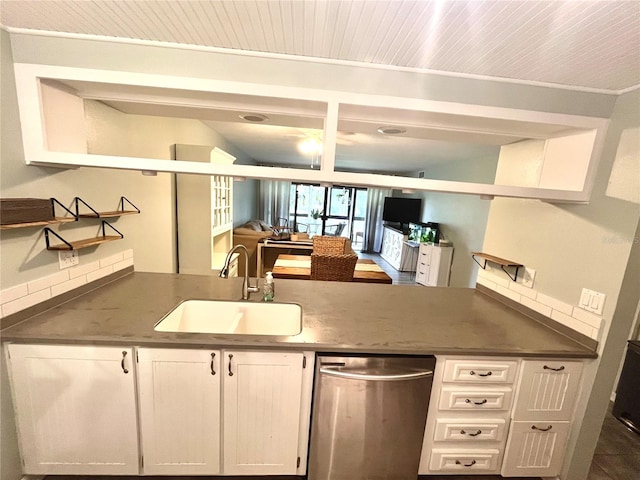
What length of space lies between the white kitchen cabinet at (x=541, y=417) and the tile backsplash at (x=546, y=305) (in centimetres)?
20

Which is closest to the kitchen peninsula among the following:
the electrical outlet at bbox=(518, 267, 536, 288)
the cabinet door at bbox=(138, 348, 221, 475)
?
the cabinet door at bbox=(138, 348, 221, 475)

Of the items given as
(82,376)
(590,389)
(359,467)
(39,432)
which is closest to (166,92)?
(82,376)

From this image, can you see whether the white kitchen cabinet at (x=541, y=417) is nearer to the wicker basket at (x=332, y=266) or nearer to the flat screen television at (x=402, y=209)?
the wicker basket at (x=332, y=266)

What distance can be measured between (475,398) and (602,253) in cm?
98

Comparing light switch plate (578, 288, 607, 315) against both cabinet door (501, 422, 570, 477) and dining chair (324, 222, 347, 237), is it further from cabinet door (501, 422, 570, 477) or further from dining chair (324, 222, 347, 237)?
dining chair (324, 222, 347, 237)

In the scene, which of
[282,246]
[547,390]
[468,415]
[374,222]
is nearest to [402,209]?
[374,222]

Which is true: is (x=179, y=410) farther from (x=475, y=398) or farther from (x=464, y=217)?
(x=464, y=217)

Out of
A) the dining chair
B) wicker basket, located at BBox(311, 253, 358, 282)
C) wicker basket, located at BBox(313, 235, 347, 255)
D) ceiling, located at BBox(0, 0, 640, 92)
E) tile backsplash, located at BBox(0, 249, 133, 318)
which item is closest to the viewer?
ceiling, located at BBox(0, 0, 640, 92)

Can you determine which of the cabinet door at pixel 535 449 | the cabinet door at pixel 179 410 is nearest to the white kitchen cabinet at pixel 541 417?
the cabinet door at pixel 535 449

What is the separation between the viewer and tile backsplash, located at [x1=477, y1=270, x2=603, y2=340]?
1.38m

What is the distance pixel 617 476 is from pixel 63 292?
137 inches

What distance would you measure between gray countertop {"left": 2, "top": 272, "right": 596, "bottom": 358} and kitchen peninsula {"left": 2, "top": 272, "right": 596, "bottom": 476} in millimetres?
Result: 10

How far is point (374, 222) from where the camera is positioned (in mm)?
8289

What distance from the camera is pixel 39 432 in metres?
1.29
